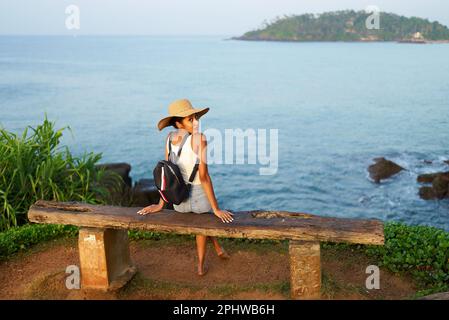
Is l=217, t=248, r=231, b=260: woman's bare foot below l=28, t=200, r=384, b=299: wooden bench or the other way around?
below

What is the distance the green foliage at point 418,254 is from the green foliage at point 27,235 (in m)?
3.49

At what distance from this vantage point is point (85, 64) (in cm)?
5447

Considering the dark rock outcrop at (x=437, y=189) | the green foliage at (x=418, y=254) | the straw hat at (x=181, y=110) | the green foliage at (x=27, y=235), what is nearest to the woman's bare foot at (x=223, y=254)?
the green foliage at (x=418, y=254)

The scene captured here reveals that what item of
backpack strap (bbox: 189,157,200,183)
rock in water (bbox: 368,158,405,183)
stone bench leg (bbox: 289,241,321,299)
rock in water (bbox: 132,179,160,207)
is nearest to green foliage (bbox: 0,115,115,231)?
backpack strap (bbox: 189,157,200,183)

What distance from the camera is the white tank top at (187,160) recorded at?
4.54m

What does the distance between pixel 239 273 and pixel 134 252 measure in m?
1.29

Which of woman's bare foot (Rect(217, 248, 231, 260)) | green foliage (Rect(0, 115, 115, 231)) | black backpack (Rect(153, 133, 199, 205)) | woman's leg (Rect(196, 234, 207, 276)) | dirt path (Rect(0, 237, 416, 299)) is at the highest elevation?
black backpack (Rect(153, 133, 199, 205))

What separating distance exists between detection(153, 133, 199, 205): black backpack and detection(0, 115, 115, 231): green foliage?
2.82m

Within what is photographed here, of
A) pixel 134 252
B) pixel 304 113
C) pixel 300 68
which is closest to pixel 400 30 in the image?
pixel 300 68

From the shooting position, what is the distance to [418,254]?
5.45m

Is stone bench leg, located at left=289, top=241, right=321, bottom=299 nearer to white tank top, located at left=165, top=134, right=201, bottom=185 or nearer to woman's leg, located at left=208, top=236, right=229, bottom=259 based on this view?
white tank top, located at left=165, top=134, right=201, bottom=185

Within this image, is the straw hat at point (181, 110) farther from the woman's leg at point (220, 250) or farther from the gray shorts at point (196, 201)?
the woman's leg at point (220, 250)

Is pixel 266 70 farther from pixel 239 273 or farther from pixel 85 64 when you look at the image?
pixel 239 273

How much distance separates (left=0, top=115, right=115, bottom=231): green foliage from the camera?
22.4 feet
